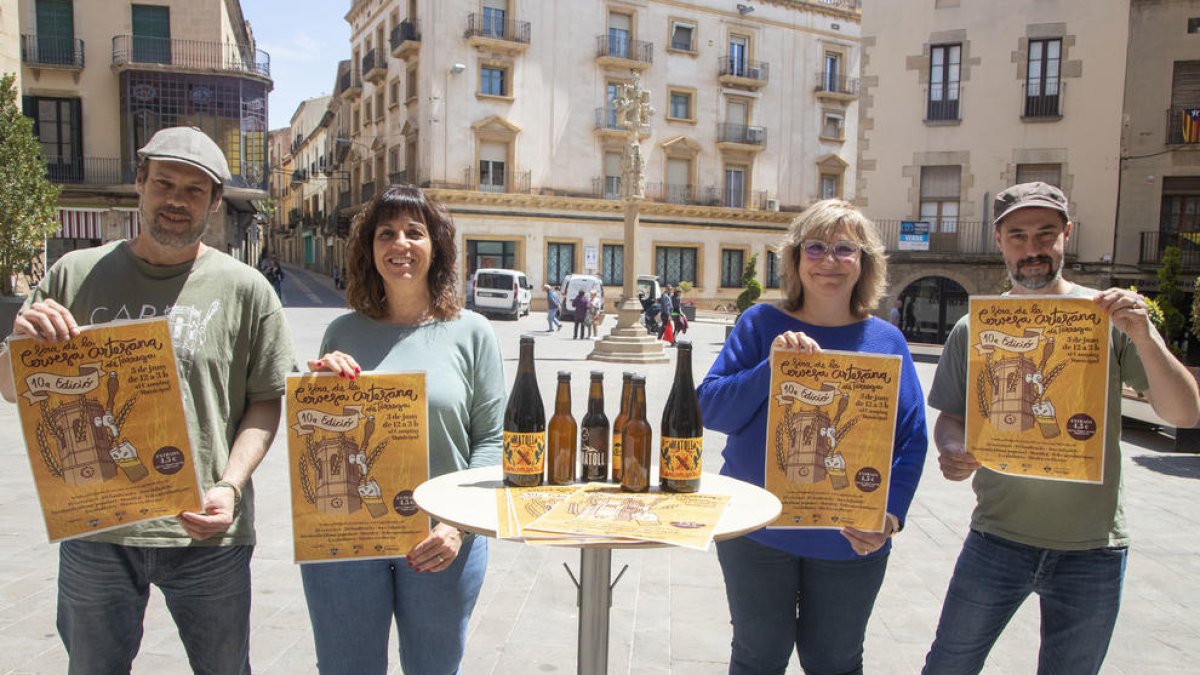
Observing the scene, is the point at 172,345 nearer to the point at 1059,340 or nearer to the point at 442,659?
the point at 442,659

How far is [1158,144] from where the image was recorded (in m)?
21.6

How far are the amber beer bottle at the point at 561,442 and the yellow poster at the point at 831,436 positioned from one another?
60cm

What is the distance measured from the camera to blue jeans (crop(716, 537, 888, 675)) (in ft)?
8.60

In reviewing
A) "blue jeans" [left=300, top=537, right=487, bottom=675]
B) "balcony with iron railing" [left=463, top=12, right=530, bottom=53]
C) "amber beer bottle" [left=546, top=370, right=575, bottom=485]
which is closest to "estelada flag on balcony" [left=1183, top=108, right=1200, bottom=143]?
"balcony with iron railing" [left=463, top=12, right=530, bottom=53]

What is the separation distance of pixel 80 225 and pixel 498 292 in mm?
12956

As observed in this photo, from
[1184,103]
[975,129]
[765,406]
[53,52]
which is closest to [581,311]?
[975,129]

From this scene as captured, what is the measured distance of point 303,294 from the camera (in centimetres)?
3503

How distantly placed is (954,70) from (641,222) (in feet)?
48.6

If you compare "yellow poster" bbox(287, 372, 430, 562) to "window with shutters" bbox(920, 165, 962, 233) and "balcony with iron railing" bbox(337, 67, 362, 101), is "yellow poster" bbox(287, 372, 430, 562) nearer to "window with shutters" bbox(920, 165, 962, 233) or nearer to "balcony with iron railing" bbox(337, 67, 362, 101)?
"window with shutters" bbox(920, 165, 962, 233)

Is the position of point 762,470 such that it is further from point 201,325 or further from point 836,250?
point 201,325

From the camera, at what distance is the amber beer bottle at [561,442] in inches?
98.5

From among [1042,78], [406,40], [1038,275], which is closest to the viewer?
[1038,275]

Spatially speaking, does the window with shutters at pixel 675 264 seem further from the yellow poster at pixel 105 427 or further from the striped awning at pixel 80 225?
the yellow poster at pixel 105 427

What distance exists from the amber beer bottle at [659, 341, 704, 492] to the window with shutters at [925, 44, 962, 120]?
930 inches
